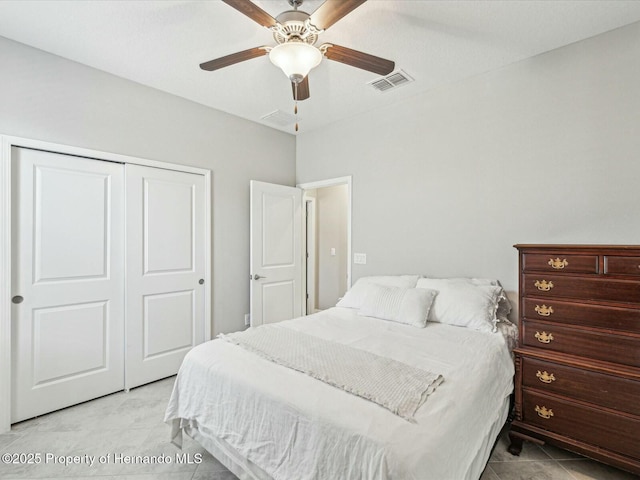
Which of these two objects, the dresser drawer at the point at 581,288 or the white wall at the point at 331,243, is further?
the white wall at the point at 331,243

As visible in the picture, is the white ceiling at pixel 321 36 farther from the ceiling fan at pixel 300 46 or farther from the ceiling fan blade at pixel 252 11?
the ceiling fan blade at pixel 252 11

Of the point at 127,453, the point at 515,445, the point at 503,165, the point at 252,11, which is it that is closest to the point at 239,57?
the point at 252,11

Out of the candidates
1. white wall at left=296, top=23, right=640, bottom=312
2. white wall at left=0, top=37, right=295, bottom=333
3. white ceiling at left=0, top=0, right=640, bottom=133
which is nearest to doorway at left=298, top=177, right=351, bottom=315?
white wall at left=0, top=37, right=295, bottom=333

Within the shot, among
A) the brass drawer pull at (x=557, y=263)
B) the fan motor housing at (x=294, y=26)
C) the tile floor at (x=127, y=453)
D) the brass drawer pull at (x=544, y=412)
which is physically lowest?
the tile floor at (x=127, y=453)

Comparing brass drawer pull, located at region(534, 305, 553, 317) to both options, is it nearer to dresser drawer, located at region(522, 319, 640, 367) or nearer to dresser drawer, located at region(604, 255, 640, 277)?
dresser drawer, located at region(522, 319, 640, 367)

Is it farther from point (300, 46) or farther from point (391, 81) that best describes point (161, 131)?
point (391, 81)

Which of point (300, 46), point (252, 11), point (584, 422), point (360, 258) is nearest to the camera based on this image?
point (252, 11)

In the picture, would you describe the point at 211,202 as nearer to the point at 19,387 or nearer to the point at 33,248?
the point at 33,248

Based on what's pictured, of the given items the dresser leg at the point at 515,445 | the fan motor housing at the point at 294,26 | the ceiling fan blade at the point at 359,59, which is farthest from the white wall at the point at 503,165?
the fan motor housing at the point at 294,26

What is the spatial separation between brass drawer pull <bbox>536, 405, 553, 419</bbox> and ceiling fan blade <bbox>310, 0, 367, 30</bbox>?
8.11 ft

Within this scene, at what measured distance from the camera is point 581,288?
1808mm

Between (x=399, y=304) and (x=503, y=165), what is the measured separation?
1435 mm

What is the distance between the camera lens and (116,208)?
2742 mm

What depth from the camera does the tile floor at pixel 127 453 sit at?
1.78 metres
